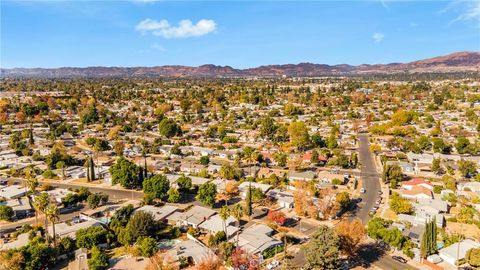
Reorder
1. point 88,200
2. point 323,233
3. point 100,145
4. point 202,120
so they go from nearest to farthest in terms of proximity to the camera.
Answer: point 323,233
point 88,200
point 100,145
point 202,120

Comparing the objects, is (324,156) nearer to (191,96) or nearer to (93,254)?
(93,254)

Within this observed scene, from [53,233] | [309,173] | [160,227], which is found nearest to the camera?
[53,233]

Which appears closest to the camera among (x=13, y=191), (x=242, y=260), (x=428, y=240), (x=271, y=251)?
(x=242, y=260)

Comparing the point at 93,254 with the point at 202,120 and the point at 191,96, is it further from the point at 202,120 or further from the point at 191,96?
the point at 191,96

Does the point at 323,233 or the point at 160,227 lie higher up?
the point at 323,233

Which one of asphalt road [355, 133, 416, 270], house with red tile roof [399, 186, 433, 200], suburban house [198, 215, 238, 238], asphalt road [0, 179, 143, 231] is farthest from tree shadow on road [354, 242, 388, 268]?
asphalt road [0, 179, 143, 231]

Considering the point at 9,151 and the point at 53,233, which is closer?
the point at 53,233

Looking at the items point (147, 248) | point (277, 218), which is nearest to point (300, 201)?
point (277, 218)

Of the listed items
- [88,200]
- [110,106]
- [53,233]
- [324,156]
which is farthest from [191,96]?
[53,233]

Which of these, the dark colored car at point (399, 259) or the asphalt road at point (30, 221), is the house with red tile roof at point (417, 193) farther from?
the asphalt road at point (30, 221)

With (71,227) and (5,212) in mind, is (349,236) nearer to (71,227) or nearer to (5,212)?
(71,227)
